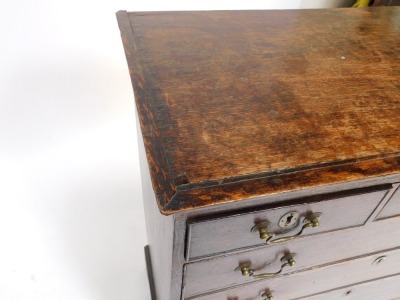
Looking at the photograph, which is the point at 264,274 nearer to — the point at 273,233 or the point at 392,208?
the point at 273,233

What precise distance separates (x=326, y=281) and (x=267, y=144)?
0.53 meters

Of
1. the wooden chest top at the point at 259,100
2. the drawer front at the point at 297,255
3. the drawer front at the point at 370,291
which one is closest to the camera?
the wooden chest top at the point at 259,100

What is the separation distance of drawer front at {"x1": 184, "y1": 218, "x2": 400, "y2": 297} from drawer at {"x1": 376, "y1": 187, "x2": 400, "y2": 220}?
19 millimetres

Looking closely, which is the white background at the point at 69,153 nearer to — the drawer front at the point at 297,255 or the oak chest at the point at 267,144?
the oak chest at the point at 267,144

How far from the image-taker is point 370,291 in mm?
1123

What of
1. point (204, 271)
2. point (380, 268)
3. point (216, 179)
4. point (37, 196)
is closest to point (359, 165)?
point (216, 179)

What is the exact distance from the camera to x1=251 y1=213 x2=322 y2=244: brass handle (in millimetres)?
610

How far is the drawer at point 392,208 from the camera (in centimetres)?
70

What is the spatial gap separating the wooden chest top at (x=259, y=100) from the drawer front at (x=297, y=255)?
0.66ft

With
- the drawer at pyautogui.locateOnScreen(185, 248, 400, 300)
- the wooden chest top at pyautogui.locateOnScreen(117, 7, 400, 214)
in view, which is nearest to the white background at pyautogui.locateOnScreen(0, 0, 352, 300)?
the wooden chest top at pyautogui.locateOnScreen(117, 7, 400, 214)

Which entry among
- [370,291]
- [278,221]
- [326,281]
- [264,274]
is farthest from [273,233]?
[370,291]

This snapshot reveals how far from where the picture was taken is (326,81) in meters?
0.73

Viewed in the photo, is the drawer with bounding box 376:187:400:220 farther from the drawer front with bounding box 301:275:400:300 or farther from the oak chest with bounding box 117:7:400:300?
the drawer front with bounding box 301:275:400:300

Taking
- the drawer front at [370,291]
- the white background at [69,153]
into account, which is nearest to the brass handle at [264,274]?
the drawer front at [370,291]
